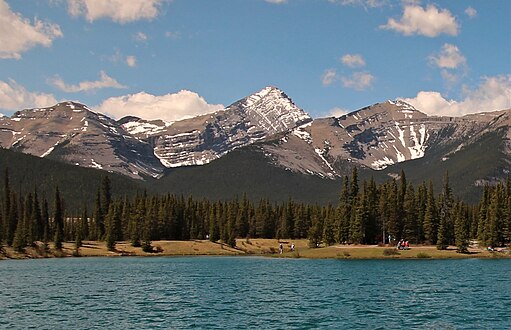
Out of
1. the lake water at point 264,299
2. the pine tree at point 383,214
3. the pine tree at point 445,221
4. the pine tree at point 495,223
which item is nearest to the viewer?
the lake water at point 264,299

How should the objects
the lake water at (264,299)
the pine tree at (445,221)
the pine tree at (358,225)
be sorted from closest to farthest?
the lake water at (264,299)
the pine tree at (445,221)
the pine tree at (358,225)

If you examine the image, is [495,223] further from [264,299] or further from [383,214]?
[264,299]

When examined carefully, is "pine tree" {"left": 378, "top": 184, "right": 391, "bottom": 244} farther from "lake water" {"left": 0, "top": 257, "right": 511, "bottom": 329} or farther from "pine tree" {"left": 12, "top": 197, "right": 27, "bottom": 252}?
"pine tree" {"left": 12, "top": 197, "right": 27, "bottom": 252}

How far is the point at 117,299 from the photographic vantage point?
263 feet

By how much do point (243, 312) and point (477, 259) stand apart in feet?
315

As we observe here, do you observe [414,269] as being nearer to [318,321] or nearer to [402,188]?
[318,321]

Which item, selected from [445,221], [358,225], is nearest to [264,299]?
[358,225]

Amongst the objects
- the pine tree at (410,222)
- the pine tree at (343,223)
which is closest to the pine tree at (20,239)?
the pine tree at (343,223)

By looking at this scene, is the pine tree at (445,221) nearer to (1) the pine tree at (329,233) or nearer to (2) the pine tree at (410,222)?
(2) the pine tree at (410,222)

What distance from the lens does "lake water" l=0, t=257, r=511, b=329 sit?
2480 inches

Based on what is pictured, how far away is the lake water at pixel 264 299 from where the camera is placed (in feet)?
207

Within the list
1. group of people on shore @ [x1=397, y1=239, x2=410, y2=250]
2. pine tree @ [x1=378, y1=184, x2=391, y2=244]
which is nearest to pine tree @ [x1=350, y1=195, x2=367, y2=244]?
pine tree @ [x1=378, y1=184, x2=391, y2=244]

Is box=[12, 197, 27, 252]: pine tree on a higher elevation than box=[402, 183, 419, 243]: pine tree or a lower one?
lower

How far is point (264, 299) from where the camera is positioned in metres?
79.4
